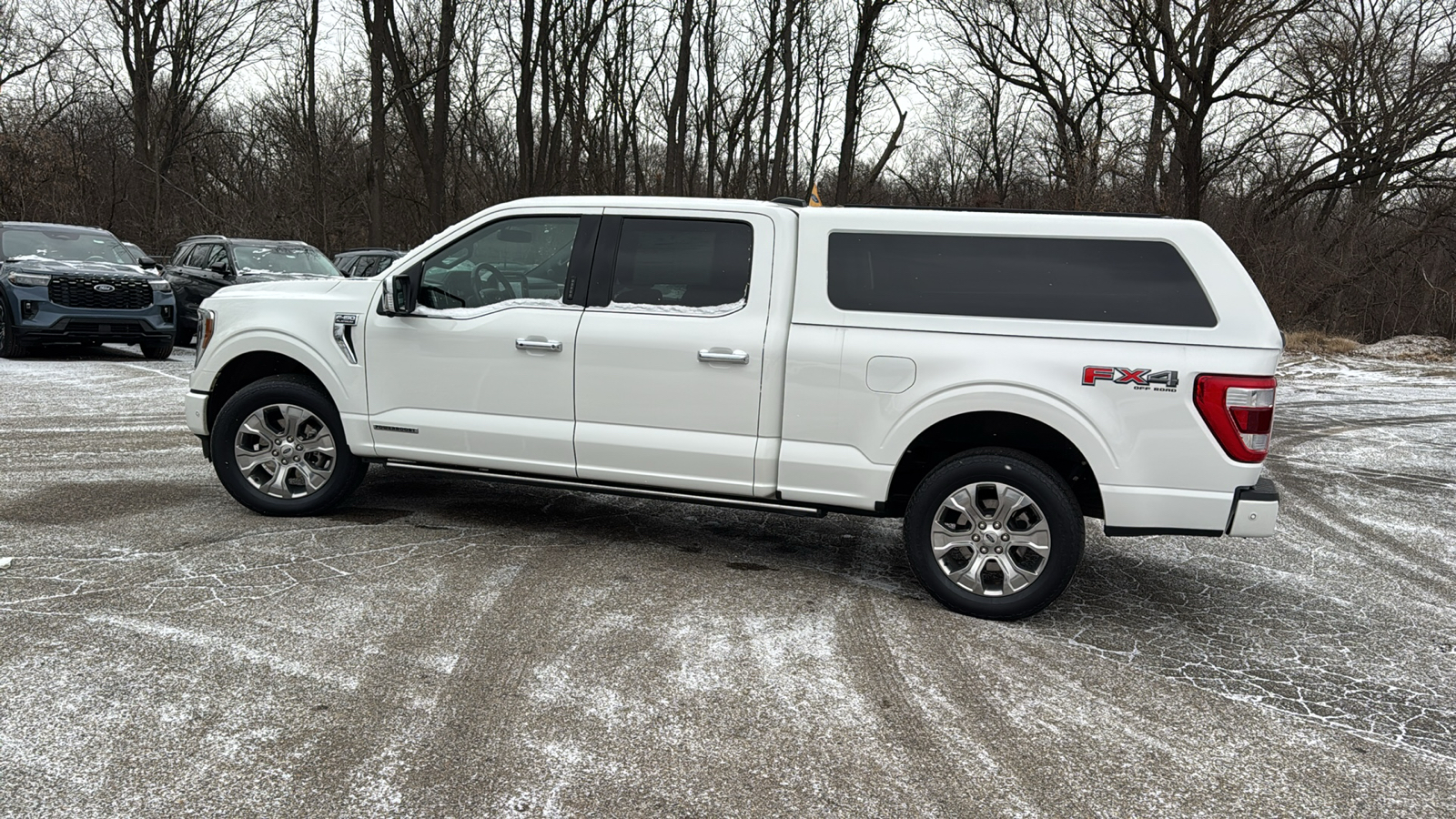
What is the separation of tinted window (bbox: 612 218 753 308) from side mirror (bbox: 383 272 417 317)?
1.20 m

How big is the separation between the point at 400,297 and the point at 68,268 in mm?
10284

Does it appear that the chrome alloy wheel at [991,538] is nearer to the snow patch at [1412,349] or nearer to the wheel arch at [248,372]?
the wheel arch at [248,372]

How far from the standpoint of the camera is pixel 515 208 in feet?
18.5

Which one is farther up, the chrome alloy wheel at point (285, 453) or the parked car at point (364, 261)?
the parked car at point (364, 261)

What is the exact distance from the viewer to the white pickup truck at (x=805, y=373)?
453 centimetres

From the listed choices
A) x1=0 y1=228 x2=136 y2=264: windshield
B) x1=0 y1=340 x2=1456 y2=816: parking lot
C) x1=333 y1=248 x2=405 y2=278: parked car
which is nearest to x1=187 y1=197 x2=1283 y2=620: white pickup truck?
x1=0 y1=340 x2=1456 y2=816: parking lot

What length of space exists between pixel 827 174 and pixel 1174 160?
23.8m

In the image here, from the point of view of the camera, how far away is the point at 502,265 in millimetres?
5617

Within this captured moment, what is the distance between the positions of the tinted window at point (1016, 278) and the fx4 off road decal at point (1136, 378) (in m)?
0.24

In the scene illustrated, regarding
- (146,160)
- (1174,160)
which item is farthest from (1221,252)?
(146,160)

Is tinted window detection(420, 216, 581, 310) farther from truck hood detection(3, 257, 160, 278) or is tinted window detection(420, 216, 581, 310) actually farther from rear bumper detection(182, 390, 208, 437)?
truck hood detection(3, 257, 160, 278)

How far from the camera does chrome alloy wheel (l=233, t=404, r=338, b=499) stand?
595 cm

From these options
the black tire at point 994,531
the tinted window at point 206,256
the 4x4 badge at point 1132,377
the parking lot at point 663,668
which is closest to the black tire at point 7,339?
the tinted window at point 206,256

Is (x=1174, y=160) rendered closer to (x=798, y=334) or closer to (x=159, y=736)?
(x=798, y=334)
